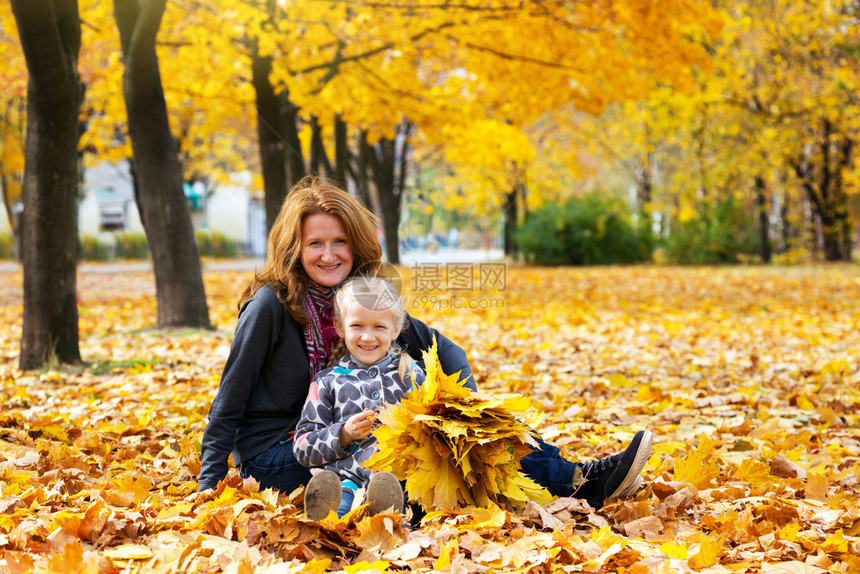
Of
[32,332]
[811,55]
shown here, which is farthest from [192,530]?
[811,55]

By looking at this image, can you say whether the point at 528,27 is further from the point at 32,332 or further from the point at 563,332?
the point at 32,332

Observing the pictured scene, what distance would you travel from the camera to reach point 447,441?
255 cm

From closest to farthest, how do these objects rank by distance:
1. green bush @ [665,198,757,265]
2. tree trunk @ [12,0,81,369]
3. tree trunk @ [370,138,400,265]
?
tree trunk @ [12,0,81,369] < tree trunk @ [370,138,400,265] < green bush @ [665,198,757,265]

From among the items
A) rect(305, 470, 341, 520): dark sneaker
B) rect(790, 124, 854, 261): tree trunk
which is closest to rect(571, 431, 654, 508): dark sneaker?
rect(305, 470, 341, 520): dark sneaker

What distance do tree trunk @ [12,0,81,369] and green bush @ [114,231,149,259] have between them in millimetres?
25812

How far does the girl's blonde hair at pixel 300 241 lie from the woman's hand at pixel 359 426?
53cm

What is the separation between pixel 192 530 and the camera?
2.43 m

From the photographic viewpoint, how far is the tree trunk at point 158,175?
6816 mm

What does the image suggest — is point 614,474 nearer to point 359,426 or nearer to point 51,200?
point 359,426

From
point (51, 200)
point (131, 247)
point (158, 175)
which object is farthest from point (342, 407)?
point (131, 247)

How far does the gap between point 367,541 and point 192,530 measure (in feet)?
1.95

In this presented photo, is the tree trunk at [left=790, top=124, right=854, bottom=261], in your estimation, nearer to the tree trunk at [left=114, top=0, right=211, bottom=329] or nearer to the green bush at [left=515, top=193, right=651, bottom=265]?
the green bush at [left=515, top=193, right=651, bottom=265]

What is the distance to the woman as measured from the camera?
2779mm

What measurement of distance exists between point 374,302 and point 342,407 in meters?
0.41
